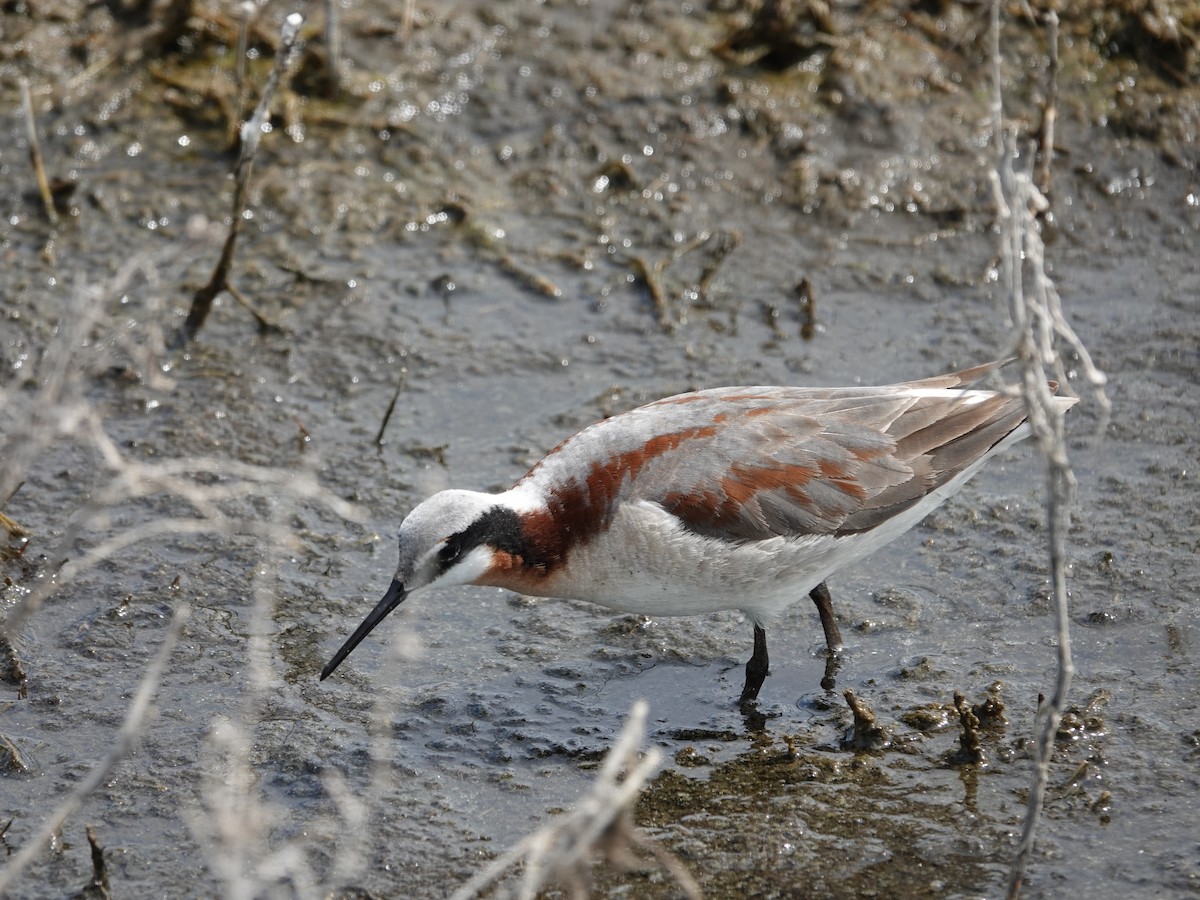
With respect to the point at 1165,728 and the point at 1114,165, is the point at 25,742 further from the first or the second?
the point at 1114,165

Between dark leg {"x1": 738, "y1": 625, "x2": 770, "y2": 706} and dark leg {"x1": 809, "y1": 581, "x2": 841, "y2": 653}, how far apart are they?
1.05 ft

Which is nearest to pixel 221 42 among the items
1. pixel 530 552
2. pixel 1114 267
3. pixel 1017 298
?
pixel 530 552

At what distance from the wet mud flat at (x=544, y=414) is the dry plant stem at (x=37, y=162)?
0.27ft

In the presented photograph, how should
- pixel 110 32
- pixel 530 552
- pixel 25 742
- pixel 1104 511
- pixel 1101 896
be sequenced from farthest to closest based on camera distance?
pixel 110 32, pixel 1104 511, pixel 530 552, pixel 25 742, pixel 1101 896

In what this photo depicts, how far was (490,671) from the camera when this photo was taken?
20.7ft

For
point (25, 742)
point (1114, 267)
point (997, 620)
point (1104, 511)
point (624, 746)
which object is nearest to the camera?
point (624, 746)

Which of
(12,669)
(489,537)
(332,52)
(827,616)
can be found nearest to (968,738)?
→ (827,616)

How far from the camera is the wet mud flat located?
17.5 feet

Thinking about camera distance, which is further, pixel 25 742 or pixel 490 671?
pixel 490 671

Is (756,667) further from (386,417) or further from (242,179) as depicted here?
(242,179)

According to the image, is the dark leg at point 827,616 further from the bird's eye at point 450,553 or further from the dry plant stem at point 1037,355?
the dry plant stem at point 1037,355

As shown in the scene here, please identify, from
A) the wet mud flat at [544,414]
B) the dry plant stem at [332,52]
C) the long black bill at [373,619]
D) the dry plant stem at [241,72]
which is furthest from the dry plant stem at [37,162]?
the long black bill at [373,619]

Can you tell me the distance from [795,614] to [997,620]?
93 centimetres

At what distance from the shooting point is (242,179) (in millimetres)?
7566
